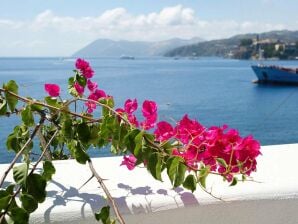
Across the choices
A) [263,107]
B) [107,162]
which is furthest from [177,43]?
[107,162]

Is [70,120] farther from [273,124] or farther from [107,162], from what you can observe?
[273,124]

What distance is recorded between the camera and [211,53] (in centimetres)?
11456

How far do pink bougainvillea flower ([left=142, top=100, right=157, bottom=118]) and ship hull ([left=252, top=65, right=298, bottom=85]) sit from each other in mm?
36752

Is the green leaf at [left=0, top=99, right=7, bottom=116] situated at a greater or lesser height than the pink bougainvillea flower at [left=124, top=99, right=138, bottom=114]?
greater

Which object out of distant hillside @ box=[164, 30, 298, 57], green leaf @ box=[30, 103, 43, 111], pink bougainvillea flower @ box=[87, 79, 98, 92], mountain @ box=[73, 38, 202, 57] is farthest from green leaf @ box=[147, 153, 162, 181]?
mountain @ box=[73, 38, 202, 57]

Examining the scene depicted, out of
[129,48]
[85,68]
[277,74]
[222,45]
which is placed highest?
[85,68]

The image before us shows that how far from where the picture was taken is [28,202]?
71 cm

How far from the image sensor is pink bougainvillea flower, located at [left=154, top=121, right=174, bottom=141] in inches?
30.2

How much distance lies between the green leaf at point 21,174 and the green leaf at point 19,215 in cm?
4

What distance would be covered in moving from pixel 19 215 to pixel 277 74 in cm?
3728

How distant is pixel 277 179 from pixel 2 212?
538 millimetres

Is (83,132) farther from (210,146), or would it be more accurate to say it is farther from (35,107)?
(210,146)

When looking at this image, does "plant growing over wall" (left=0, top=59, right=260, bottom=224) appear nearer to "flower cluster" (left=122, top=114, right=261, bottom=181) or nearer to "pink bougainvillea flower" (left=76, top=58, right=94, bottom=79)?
"flower cluster" (left=122, top=114, right=261, bottom=181)

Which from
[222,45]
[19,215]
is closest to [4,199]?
[19,215]
